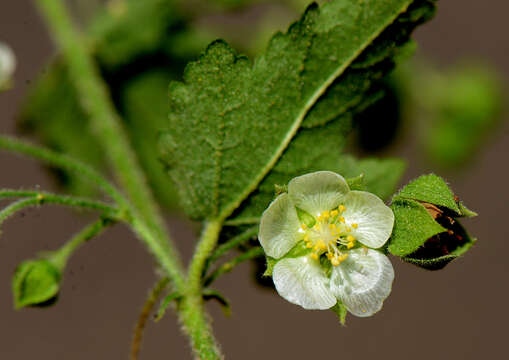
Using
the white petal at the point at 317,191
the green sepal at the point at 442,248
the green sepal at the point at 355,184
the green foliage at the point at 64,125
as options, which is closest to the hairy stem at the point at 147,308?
the white petal at the point at 317,191

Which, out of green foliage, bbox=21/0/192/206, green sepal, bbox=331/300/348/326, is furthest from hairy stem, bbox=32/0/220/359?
green sepal, bbox=331/300/348/326

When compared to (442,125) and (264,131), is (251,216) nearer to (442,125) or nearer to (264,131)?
(264,131)

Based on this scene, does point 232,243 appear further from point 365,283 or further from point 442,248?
point 442,248

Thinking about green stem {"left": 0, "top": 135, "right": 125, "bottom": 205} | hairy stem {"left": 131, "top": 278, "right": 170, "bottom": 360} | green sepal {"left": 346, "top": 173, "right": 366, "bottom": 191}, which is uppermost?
green stem {"left": 0, "top": 135, "right": 125, "bottom": 205}

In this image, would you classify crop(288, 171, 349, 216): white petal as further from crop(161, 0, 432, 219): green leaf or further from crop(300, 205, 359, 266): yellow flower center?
crop(161, 0, 432, 219): green leaf

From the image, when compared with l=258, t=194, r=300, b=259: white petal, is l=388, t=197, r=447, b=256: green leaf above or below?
below

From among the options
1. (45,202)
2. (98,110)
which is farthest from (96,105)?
(45,202)

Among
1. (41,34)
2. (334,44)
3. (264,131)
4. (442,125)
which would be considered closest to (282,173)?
(264,131)
